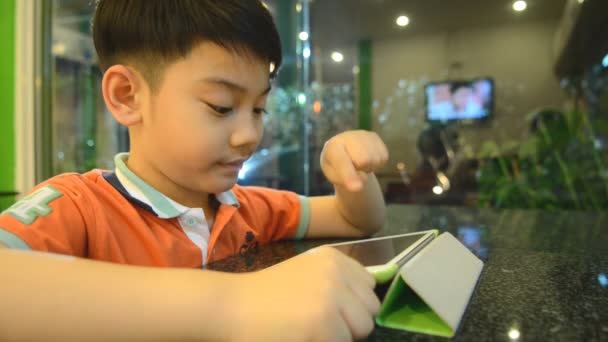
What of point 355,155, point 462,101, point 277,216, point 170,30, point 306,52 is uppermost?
point 306,52

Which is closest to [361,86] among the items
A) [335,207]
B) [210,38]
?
[335,207]

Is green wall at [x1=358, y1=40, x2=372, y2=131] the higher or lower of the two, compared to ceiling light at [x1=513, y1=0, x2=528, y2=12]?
lower

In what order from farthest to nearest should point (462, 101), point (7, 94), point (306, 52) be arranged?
point (462, 101)
point (306, 52)
point (7, 94)

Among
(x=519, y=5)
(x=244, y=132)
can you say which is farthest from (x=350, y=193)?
(x=519, y=5)

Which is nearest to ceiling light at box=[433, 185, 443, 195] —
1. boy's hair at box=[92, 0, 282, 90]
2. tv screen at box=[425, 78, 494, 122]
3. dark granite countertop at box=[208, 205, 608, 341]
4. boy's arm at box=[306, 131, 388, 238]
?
tv screen at box=[425, 78, 494, 122]

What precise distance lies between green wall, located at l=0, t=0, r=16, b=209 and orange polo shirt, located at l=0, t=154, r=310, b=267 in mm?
756

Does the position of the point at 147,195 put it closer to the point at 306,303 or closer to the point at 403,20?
the point at 306,303

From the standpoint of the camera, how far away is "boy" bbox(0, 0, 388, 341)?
0.84ft

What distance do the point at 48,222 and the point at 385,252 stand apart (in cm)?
32

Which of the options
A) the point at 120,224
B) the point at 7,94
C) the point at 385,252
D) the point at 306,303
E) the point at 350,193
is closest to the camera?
the point at 306,303

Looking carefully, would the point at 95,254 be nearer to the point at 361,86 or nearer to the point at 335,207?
the point at 335,207

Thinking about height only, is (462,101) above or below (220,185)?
above

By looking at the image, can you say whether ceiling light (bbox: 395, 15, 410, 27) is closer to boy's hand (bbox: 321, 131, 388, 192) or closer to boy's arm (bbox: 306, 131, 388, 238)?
boy's arm (bbox: 306, 131, 388, 238)

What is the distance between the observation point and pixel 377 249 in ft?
1.35
